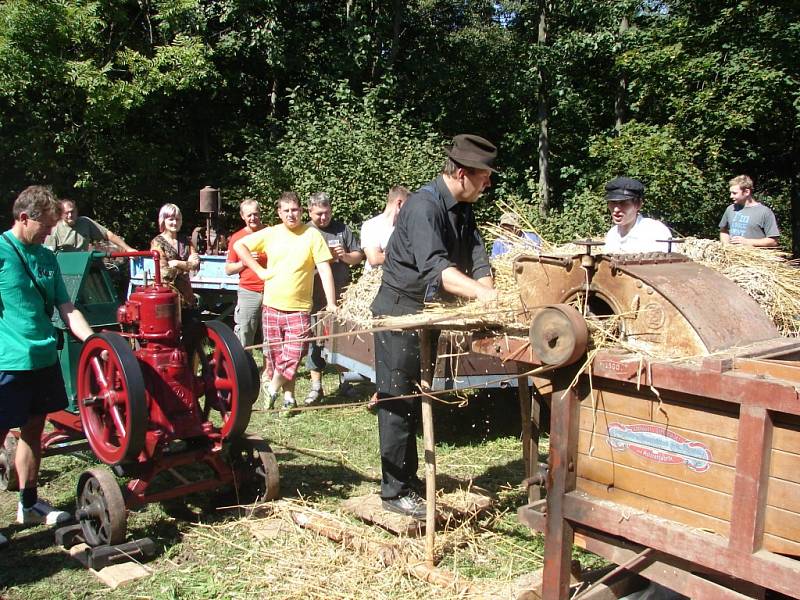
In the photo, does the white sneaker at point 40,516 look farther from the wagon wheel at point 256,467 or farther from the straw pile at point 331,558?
the wagon wheel at point 256,467

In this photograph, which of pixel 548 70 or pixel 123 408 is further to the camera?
pixel 548 70

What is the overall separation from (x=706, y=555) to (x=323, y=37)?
16.2m

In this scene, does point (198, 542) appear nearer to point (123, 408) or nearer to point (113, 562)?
point (113, 562)

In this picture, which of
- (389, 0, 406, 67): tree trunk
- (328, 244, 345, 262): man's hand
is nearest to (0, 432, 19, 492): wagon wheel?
(328, 244, 345, 262): man's hand

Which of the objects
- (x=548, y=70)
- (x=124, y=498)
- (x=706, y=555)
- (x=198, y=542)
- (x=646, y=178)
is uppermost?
(x=548, y=70)

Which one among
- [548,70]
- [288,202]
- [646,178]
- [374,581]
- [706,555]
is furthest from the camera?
[548,70]

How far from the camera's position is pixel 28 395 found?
4070 mm

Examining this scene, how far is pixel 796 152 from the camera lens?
17.3 metres

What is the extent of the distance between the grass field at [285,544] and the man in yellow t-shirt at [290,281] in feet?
3.19

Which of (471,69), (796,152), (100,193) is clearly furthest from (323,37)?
(796,152)

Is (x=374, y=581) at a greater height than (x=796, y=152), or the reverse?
(x=796, y=152)

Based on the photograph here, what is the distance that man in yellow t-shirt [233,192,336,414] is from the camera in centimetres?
645

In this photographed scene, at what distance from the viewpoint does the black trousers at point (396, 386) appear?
4023mm

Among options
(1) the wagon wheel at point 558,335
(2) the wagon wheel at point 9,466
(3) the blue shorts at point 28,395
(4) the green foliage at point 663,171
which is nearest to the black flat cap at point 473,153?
(1) the wagon wheel at point 558,335
